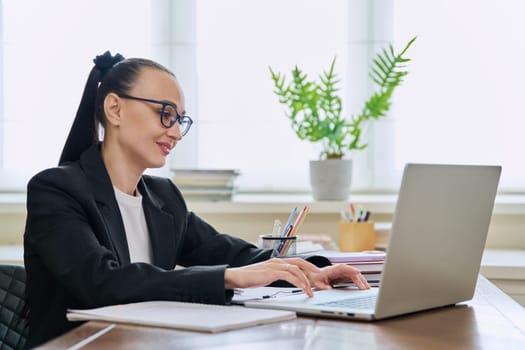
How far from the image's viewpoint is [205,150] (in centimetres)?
338

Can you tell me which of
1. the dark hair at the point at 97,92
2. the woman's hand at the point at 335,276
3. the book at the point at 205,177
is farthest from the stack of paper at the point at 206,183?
the woman's hand at the point at 335,276

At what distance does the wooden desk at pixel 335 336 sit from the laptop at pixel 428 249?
40mm

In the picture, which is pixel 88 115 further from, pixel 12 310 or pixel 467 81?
pixel 467 81

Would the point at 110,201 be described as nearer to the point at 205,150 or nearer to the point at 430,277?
the point at 430,277

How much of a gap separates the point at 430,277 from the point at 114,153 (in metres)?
0.82

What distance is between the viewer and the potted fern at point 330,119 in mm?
3020

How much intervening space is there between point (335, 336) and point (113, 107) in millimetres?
911

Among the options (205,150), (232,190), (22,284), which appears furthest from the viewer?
(205,150)

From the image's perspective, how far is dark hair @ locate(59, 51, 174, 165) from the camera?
1.85m

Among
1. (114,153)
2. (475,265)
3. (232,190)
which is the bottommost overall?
(232,190)

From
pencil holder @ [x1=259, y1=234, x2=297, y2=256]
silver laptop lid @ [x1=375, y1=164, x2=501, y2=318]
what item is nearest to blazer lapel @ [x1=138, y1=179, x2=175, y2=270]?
pencil holder @ [x1=259, y1=234, x2=297, y2=256]

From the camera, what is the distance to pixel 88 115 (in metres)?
1.90

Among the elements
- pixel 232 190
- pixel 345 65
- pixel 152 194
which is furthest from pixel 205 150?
pixel 152 194

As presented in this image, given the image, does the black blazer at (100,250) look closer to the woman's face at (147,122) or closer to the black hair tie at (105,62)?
the woman's face at (147,122)
